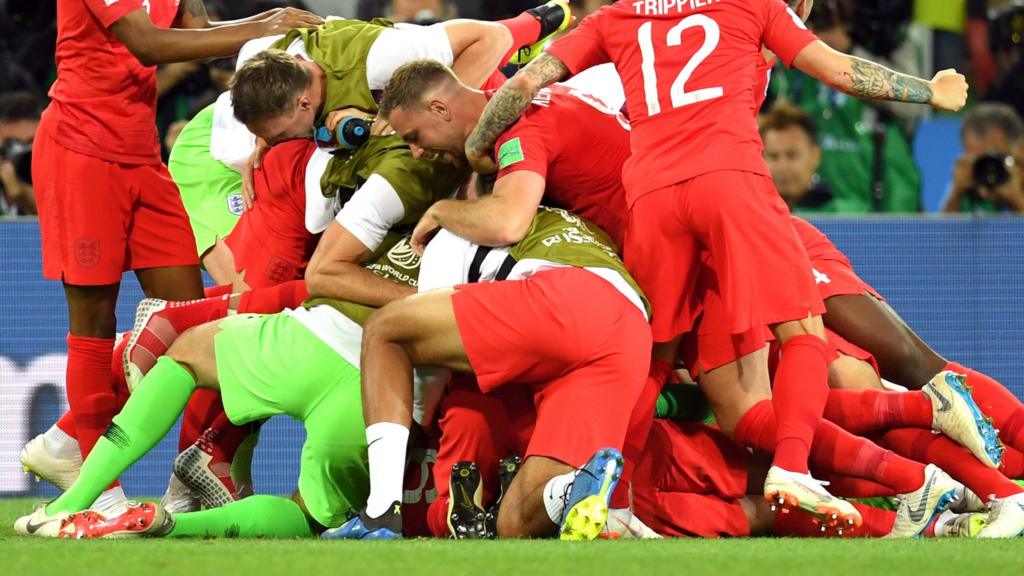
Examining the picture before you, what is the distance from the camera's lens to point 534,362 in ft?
15.1

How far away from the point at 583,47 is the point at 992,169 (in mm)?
3873

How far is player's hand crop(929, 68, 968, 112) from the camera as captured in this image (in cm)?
476

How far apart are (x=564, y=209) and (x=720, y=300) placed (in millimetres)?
627

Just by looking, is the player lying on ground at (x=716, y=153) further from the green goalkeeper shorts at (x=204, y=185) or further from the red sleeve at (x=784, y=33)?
the green goalkeeper shorts at (x=204, y=185)

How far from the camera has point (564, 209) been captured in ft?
17.0

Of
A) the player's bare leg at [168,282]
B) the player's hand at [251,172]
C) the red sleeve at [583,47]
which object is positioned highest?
the red sleeve at [583,47]

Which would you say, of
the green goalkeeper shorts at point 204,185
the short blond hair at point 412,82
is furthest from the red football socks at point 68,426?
the short blond hair at point 412,82

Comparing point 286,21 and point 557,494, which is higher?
point 286,21

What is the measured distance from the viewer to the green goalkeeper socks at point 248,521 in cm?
467

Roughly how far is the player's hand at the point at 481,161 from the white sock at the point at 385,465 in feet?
3.28

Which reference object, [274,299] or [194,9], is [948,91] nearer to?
[274,299]

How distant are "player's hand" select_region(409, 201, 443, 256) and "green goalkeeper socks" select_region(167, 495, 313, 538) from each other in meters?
0.95

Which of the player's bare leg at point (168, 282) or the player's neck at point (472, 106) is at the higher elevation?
the player's neck at point (472, 106)

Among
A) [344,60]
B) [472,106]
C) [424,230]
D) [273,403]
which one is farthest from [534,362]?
[344,60]
